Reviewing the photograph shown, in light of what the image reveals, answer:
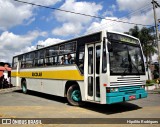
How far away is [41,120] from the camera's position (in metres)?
8.07

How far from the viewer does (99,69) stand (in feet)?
31.4

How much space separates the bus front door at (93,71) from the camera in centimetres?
970

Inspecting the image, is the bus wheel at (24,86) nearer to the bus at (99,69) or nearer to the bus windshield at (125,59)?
the bus at (99,69)

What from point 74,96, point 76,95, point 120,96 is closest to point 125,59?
point 120,96

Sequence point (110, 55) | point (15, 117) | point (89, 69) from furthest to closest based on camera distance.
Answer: point (89, 69)
point (110, 55)
point (15, 117)

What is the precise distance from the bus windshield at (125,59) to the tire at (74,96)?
258 centimetres

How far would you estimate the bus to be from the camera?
919 cm

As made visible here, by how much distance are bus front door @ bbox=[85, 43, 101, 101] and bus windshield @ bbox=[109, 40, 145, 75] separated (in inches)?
28.2

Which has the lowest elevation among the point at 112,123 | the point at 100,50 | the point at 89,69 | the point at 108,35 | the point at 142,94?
the point at 112,123

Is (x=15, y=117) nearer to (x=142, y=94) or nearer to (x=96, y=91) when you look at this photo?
(x=96, y=91)

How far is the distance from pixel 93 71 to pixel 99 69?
0.45m

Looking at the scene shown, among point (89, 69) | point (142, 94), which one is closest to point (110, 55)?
point (89, 69)

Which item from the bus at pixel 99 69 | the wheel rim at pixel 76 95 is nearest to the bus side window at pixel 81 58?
the bus at pixel 99 69

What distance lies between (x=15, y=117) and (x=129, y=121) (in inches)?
166
